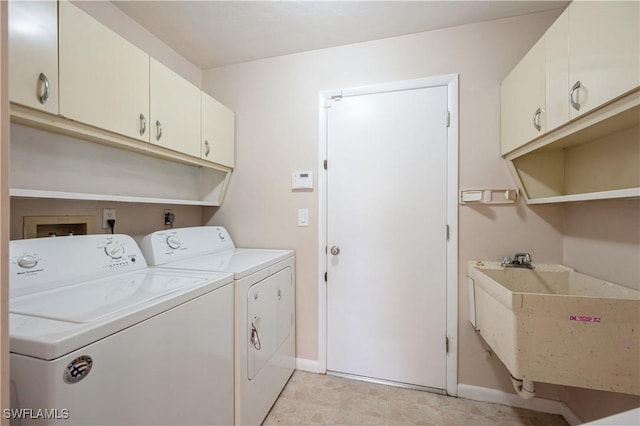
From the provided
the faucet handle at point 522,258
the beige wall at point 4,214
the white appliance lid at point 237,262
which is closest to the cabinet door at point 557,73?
the faucet handle at point 522,258

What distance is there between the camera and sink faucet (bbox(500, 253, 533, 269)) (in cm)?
164

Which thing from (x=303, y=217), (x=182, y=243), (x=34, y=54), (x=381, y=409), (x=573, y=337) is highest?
(x=34, y=54)

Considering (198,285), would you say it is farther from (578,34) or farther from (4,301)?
Answer: (578,34)

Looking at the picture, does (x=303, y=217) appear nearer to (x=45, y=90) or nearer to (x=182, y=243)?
(x=182, y=243)

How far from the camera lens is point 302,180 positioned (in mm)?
2094

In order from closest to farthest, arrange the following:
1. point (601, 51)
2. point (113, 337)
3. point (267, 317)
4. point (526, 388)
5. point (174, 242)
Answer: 1. point (113, 337)
2. point (601, 51)
3. point (526, 388)
4. point (267, 317)
5. point (174, 242)

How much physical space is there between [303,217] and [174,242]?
94 cm

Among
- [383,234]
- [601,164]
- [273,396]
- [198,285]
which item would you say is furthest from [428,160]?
[273,396]

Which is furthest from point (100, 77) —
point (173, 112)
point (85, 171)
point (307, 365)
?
point (307, 365)

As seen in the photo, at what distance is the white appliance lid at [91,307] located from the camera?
64cm

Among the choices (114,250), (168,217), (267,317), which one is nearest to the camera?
(114,250)

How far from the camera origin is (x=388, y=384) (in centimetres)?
191

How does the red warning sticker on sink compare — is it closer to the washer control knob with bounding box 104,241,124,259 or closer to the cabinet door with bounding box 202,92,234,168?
the washer control knob with bounding box 104,241,124,259

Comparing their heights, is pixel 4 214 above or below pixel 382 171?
below
